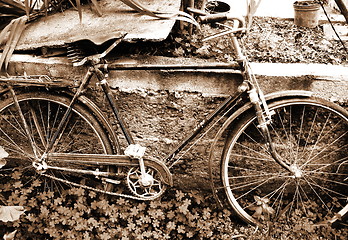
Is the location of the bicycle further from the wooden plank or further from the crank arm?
the wooden plank

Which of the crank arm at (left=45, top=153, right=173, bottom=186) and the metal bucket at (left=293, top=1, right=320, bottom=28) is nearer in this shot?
the crank arm at (left=45, top=153, right=173, bottom=186)

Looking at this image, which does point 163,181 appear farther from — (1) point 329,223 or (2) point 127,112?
(1) point 329,223

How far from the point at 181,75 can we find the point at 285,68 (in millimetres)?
846

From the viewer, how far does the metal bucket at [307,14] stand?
3.46 m

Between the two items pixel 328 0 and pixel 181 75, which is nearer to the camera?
pixel 181 75

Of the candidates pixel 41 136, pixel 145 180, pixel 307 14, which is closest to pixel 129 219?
pixel 145 180

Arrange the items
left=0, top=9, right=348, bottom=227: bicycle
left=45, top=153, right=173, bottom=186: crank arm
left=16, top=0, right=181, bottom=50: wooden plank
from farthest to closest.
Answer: left=45, top=153, right=173, bottom=186: crank arm
left=16, top=0, right=181, bottom=50: wooden plank
left=0, top=9, right=348, bottom=227: bicycle

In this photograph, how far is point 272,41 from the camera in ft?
10.8

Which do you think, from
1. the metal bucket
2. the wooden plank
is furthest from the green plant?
the metal bucket

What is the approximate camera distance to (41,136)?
9.77 ft

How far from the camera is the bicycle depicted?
2445mm

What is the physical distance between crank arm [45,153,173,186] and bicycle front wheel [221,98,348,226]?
1.62ft

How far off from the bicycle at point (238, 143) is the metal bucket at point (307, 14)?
141 centimetres

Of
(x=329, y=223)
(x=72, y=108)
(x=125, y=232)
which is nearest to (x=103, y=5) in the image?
(x=72, y=108)
